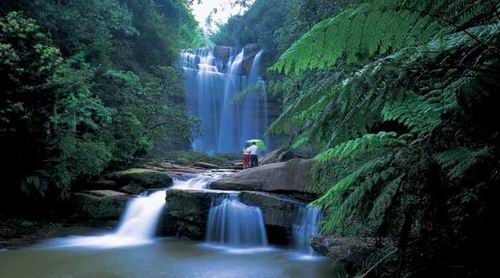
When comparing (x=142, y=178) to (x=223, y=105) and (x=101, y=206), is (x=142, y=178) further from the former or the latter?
(x=223, y=105)

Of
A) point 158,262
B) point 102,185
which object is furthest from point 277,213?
point 102,185

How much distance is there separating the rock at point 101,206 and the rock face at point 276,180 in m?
2.28

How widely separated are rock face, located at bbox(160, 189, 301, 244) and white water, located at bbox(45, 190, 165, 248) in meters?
0.32

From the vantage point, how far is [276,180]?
9680 millimetres

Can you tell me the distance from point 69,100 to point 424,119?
940 centimetres

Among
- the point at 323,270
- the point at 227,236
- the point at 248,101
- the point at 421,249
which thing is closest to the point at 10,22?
the point at 227,236

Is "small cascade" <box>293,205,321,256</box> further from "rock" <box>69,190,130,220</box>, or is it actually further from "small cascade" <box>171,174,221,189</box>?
"rock" <box>69,190,130,220</box>

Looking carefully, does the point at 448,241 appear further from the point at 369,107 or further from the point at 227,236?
the point at 227,236

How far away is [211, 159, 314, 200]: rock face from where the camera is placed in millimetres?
9339

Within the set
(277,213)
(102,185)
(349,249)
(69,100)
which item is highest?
(69,100)

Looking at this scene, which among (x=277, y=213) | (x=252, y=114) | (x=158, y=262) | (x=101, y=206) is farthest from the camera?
(x=252, y=114)

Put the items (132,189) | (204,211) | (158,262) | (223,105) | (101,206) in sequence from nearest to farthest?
(158,262)
(204,211)
(101,206)
(132,189)
(223,105)

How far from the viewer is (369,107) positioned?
5.59 feet

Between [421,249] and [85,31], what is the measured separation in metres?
12.8
